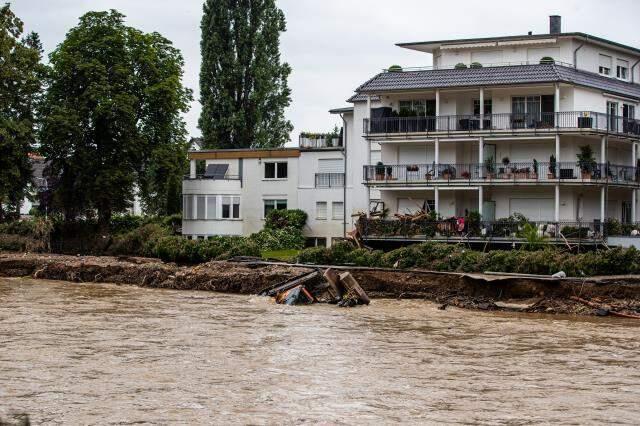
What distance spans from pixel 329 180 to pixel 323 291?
77.3ft

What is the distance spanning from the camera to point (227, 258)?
54.8 meters

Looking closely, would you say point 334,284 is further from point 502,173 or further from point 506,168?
point 506,168

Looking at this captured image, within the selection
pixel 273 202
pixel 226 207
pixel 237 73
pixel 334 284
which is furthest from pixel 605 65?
pixel 334 284

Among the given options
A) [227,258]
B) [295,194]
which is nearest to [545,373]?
[227,258]

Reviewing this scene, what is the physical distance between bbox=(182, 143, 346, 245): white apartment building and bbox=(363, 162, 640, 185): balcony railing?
8.20 m

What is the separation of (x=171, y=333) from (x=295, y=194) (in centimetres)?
3540

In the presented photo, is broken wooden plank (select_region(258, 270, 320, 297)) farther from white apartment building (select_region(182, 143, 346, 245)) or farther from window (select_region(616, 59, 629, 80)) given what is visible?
window (select_region(616, 59, 629, 80))

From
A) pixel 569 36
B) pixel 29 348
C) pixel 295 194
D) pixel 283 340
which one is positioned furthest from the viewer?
pixel 295 194

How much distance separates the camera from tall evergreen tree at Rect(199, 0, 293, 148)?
7600cm

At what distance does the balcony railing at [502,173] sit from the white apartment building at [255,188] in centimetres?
820

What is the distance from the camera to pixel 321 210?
6725cm

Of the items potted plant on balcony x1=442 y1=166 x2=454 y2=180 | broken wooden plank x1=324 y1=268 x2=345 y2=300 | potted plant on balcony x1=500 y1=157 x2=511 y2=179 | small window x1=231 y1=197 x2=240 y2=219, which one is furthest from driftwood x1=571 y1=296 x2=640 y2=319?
small window x1=231 y1=197 x2=240 y2=219

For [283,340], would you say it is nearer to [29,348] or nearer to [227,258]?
[29,348]

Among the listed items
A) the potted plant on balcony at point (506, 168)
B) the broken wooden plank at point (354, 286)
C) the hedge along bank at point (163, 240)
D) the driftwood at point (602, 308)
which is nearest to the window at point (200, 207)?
the hedge along bank at point (163, 240)
